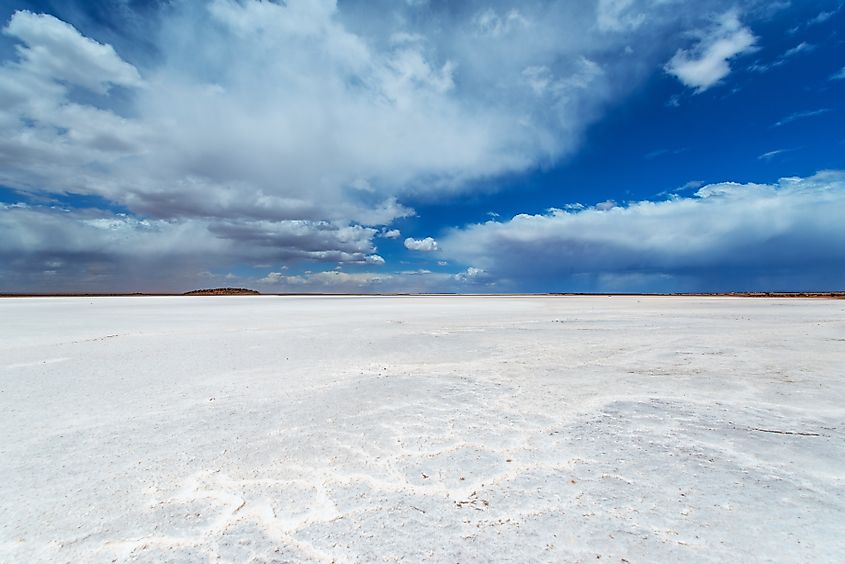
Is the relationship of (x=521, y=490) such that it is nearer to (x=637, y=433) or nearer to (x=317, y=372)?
(x=637, y=433)

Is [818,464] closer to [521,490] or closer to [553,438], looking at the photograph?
[553,438]

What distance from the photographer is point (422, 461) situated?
454cm

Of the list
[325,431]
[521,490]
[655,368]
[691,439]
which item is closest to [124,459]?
[325,431]

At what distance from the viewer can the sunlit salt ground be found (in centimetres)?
314

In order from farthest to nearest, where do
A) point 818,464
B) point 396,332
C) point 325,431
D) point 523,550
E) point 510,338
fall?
point 396,332, point 510,338, point 325,431, point 818,464, point 523,550

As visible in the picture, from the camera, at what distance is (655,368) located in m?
9.42

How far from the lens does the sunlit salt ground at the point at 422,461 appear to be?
3.14 m

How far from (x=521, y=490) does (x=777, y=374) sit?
788cm

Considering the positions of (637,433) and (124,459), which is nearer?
(124,459)

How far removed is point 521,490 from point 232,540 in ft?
Result: 7.93

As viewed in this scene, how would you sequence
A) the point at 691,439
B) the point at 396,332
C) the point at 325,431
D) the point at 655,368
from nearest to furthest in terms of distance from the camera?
the point at 691,439, the point at 325,431, the point at 655,368, the point at 396,332

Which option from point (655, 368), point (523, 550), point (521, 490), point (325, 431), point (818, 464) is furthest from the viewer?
point (655, 368)

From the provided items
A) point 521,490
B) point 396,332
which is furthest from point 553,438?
point 396,332

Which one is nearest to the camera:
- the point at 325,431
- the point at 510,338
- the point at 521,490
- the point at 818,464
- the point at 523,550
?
the point at 523,550
